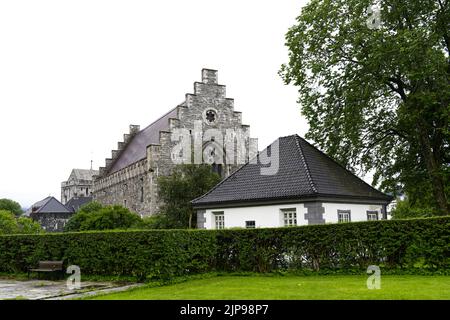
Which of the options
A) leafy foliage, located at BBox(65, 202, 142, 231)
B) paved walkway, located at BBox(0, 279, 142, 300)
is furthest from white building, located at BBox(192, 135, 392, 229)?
leafy foliage, located at BBox(65, 202, 142, 231)

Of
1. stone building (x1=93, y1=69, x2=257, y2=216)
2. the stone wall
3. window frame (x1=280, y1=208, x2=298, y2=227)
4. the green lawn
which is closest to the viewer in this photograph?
the green lawn

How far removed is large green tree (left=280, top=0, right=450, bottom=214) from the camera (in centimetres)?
2241

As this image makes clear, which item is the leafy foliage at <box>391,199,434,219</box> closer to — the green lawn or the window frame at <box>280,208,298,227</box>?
the window frame at <box>280,208,298,227</box>

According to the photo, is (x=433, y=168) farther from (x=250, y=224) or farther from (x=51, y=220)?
(x=51, y=220)

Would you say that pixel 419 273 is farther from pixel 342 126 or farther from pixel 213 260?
pixel 342 126

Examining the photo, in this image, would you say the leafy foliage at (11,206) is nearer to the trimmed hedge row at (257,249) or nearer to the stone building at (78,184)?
the stone building at (78,184)

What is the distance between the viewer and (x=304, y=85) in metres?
27.4

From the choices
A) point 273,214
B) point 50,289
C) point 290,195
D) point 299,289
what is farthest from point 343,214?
point 50,289

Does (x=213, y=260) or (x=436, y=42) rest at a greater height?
(x=436, y=42)

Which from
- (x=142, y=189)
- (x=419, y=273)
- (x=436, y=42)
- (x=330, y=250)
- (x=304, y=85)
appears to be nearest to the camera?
(x=419, y=273)

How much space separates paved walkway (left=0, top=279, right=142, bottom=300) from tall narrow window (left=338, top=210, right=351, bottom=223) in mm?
10485

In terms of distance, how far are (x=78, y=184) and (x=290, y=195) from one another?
93195 mm

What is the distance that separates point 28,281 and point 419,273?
13.6 m
